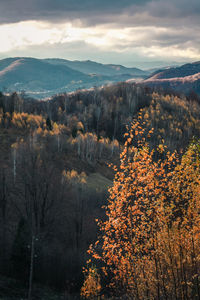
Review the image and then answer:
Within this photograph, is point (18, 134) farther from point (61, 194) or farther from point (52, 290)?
point (52, 290)

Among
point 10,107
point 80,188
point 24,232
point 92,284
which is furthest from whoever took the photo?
point 10,107

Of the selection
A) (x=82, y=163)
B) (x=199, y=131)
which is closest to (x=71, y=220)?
(x=82, y=163)

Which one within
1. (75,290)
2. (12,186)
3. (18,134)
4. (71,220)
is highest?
(18,134)

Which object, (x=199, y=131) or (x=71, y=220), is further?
(x=199, y=131)

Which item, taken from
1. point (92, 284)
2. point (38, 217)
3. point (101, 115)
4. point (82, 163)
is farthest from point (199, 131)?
point (92, 284)

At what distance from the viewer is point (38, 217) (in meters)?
50.1

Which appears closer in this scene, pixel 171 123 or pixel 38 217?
pixel 38 217

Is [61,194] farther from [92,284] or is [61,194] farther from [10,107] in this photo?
[10,107]

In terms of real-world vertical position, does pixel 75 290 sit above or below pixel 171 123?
below

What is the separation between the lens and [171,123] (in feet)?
570

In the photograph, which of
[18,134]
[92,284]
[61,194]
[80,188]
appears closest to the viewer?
[92,284]

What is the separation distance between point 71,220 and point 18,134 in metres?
57.8

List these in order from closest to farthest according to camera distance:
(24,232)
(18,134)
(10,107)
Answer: (24,232) < (18,134) < (10,107)

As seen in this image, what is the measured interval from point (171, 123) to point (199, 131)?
63.9ft
